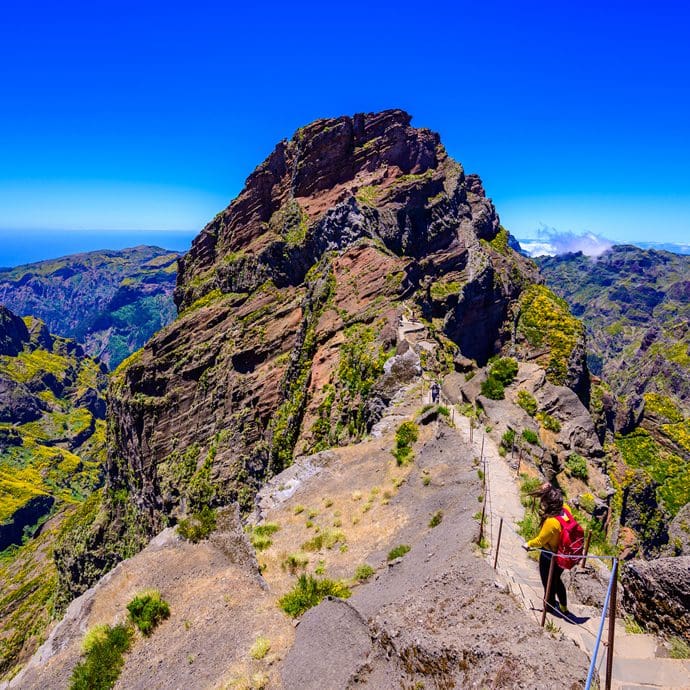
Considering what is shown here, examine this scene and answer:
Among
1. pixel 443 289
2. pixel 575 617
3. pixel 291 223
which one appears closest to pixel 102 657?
pixel 575 617

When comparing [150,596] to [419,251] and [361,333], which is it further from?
[419,251]

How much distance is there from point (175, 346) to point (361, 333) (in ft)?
132

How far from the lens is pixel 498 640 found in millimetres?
9688

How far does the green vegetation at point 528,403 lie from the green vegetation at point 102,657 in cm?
2618

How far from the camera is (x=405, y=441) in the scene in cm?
2828

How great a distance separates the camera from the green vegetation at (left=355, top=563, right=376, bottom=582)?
1692cm

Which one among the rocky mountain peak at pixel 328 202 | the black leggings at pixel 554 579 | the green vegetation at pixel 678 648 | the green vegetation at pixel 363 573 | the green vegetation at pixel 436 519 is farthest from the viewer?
the rocky mountain peak at pixel 328 202

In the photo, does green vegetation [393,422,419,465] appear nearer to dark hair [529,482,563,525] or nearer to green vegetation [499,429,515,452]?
green vegetation [499,429,515,452]

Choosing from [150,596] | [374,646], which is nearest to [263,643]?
[374,646]

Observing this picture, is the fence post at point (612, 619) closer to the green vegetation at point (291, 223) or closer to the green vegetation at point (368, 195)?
the green vegetation at point (368, 195)

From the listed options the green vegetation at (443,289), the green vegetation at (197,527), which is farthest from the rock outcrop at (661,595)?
the green vegetation at (443,289)

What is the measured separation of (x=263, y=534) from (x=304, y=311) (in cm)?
4505

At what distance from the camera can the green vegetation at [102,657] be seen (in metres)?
14.6

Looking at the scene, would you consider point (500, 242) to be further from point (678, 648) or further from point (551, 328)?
point (678, 648)
